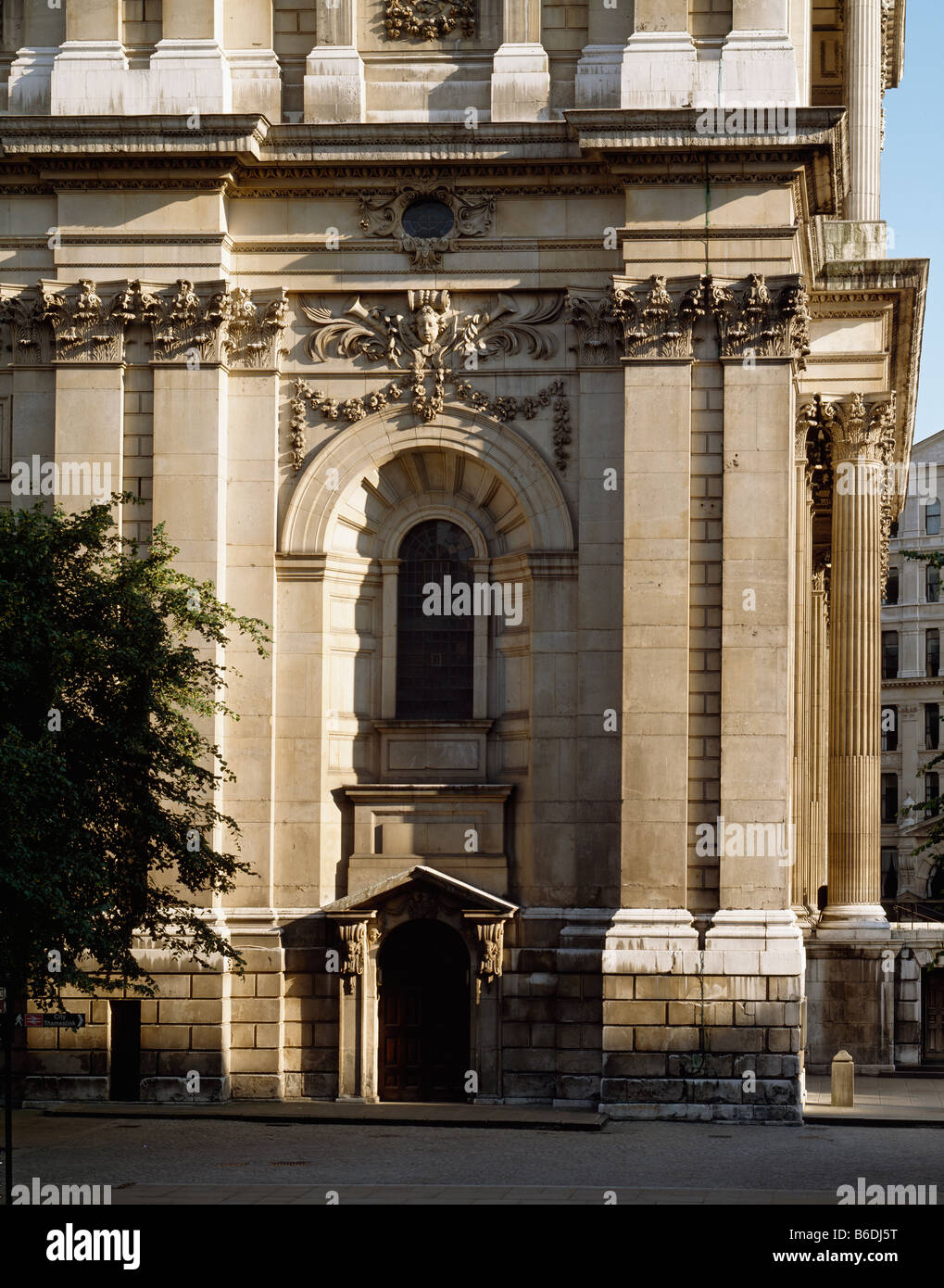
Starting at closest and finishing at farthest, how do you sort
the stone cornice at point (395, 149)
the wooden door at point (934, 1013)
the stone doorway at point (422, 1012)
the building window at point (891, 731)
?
the stone cornice at point (395, 149) → the stone doorway at point (422, 1012) → the wooden door at point (934, 1013) → the building window at point (891, 731)

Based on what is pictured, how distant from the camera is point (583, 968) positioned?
41.1 meters

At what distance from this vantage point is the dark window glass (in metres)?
42.6

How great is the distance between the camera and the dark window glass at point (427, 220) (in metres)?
42.6

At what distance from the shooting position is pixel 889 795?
118m

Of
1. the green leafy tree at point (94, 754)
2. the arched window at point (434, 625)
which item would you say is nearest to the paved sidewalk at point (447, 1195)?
the green leafy tree at point (94, 754)

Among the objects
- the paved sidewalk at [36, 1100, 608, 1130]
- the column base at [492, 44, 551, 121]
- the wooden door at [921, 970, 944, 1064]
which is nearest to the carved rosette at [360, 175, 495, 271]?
the column base at [492, 44, 551, 121]

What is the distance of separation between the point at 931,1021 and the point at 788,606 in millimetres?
19501

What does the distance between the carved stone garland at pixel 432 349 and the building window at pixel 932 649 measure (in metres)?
79.3

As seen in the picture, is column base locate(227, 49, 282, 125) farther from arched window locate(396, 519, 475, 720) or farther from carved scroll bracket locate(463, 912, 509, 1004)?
carved scroll bracket locate(463, 912, 509, 1004)

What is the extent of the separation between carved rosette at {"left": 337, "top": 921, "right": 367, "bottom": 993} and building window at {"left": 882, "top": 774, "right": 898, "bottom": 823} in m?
78.2

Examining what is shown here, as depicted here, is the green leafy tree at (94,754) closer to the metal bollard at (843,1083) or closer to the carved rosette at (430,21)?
the carved rosette at (430,21)
